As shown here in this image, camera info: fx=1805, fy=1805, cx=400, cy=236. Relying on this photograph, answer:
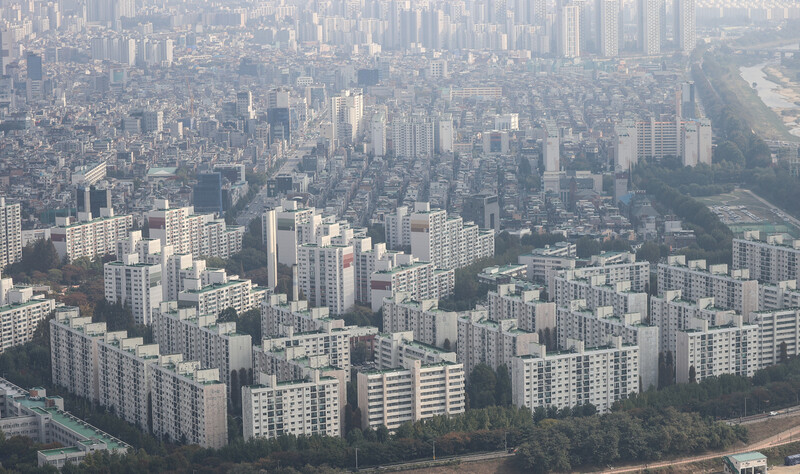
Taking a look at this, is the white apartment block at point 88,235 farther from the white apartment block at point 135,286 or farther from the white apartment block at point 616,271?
the white apartment block at point 616,271

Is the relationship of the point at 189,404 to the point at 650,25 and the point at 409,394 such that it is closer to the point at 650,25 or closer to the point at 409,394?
the point at 409,394

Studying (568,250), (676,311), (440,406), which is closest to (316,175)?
(568,250)

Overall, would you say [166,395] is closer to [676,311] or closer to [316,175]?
[676,311]

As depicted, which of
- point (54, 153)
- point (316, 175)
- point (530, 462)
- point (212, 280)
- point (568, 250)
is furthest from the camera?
point (54, 153)

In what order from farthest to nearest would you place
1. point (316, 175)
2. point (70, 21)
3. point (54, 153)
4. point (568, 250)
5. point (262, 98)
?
point (70, 21), point (262, 98), point (54, 153), point (316, 175), point (568, 250)

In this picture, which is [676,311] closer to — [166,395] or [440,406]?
[440,406]

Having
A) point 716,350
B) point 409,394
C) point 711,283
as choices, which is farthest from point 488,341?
point 711,283

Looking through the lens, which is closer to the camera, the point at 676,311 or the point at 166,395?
the point at 166,395
